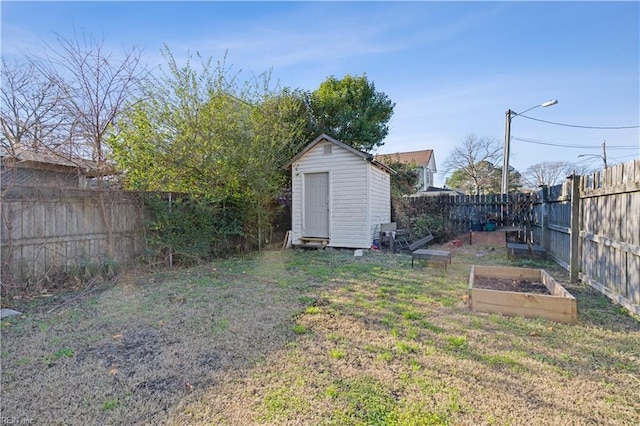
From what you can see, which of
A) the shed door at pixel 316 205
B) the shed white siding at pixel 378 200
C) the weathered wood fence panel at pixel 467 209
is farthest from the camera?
the weathered wood fence panel at pixel 467 209

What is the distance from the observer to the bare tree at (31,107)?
16.4ft

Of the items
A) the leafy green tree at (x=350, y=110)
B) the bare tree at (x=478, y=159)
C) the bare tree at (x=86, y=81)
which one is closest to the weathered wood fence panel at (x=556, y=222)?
the leafy green tree at (x=350, y=110)

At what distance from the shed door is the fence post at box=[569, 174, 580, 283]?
18.2 feet

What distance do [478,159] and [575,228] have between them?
23.8 metres

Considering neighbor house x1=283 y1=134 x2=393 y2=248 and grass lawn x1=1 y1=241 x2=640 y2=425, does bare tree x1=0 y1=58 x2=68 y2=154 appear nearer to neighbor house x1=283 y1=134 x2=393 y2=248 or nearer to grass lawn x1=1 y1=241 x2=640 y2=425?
grass lawn x1=1 y1=241 x2=640 y2=425

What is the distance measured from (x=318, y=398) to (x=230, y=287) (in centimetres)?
321

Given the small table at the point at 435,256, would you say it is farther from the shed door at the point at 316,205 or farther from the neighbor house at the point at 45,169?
the neighbor house at the point at 45,169

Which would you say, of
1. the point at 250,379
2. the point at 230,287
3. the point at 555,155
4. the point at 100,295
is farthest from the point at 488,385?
the point at 555,155

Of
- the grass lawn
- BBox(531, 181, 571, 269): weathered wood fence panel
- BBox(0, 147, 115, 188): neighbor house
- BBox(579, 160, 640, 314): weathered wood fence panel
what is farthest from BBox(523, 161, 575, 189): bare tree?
BBox(0, 147, 115, 188): neighbor house

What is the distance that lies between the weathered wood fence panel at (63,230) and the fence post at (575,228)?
751 centimetres

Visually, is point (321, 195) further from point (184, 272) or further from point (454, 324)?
point (454, 324)

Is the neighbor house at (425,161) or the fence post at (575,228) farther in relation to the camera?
the neighbor house at (425,161)

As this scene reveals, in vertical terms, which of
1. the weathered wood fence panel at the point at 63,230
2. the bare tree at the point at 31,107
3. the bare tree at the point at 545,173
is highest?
the bare tree at the point at 545,173

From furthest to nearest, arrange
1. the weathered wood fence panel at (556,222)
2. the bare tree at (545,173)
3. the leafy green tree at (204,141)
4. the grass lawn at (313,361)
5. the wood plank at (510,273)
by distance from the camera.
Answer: the bare tree at (545,173) < the leafy green tree at (204,141) < the weathered wood fence panel at (556,222) < the wood plank at (510,273) < the grass lawn at (313,361)
